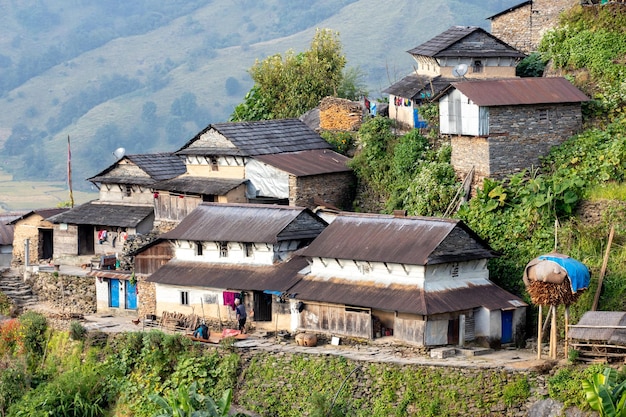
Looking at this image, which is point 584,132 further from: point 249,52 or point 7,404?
point 249,52

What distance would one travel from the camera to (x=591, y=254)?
43219 mm

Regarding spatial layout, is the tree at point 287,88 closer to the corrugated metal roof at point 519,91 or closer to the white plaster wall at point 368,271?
the corrugated metal roof at point 519,91

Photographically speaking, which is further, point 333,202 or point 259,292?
point 333,202

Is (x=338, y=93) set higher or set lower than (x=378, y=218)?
higher

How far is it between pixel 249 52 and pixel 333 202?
119 metres

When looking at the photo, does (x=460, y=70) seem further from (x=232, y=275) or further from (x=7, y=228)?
(x=7, y=228)

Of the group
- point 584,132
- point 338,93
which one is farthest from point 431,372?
point 338,93

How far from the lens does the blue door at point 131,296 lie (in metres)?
52.3

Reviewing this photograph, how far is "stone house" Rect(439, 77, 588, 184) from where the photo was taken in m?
47.7

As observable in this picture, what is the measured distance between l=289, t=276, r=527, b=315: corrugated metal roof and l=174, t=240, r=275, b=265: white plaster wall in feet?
12.0

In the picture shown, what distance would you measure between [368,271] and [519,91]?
950 centimetres

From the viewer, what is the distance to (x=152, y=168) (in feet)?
193

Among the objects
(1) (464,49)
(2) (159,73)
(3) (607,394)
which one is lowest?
(3) (607,394)

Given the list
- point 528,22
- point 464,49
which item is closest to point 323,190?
point 464,49
